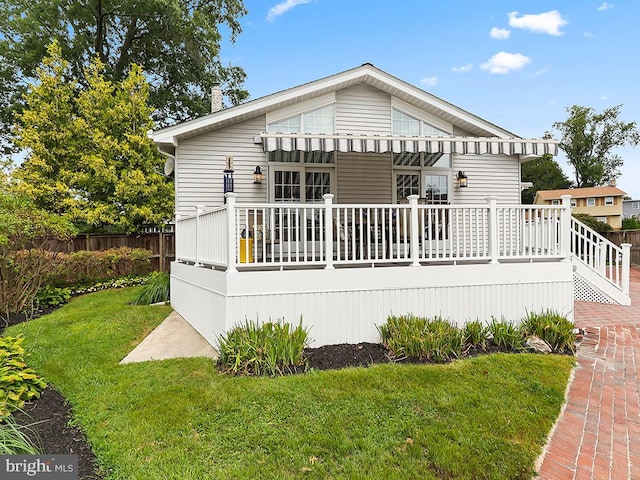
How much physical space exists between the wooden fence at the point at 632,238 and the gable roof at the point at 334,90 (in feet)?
49.6

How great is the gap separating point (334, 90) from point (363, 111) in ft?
3.23

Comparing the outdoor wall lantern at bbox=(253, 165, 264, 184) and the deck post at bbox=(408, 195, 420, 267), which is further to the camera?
the outdoor wall lantern at bbox=(253, 165, 264, 184)

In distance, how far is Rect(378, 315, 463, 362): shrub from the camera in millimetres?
5406

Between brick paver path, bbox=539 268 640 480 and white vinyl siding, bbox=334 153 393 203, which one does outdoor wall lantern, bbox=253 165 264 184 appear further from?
brick paver path, bbox=539 268 640 480

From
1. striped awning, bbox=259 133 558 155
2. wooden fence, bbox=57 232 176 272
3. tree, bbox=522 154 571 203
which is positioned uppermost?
tree, bbox=522 154 571 203

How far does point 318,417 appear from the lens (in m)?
3.88

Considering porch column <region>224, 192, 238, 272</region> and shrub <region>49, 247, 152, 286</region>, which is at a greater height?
porch column <region>224, 192, 238, 272</region>

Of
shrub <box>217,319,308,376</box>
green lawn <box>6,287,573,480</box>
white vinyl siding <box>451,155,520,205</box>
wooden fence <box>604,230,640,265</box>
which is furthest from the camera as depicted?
wooden fence <box>604,230,640,265</box>

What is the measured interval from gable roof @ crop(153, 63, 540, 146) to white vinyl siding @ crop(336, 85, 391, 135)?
0.62ft

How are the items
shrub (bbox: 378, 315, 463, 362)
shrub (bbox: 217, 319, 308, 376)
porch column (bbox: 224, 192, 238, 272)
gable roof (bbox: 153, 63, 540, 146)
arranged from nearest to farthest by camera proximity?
shrub (bbox: 217, 319, 308, 376) → shrub (bbox: 378, 315, 463, 362) → porch column (bbox: 224, 192, 238, 272) → gable roof (bbox: 153, 63, 540, 146)

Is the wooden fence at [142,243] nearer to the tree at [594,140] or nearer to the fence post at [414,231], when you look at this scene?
the fence post at [414,231]

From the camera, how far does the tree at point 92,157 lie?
1375 cm

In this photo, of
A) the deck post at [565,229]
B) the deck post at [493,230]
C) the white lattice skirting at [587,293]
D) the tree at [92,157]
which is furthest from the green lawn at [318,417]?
the tree at [92,157]

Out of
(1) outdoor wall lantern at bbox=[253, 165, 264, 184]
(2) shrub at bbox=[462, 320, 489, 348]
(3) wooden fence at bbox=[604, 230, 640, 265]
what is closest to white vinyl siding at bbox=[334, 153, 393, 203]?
(1) outdoor wall lantern at bbox=[253, 165, 264, 184]
